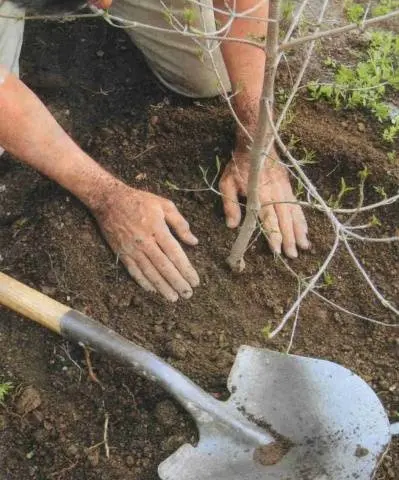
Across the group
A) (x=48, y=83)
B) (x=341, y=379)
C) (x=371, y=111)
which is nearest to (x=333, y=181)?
(x=371, y=111)

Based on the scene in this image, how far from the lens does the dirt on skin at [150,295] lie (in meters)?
1.85

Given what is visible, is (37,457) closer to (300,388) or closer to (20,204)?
(300,388)

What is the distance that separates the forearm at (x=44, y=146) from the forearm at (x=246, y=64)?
47 centimetres

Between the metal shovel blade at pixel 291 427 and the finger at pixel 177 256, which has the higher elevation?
the finger at pixel 177 256

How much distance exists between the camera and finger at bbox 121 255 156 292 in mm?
2084

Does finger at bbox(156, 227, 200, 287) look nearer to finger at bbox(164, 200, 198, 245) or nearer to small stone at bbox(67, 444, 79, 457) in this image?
finger at bbox(164, 200, 198, 245)

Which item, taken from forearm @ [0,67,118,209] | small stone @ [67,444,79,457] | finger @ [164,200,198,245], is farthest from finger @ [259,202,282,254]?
small stone @ [67,444,79,457]

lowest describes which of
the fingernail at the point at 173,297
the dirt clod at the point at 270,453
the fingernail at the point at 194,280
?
the dirt clod at the point at 270,453

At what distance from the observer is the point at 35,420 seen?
189 centimetres

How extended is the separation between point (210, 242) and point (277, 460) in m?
0.70

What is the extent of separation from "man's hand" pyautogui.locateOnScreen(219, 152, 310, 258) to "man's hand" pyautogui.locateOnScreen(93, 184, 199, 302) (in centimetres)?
18

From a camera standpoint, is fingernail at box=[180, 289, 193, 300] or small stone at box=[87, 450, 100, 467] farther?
fingernail at box=[180, 289, 193, 300]

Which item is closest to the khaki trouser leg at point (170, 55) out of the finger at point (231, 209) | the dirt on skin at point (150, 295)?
the dirt on skin at point (150, 295)

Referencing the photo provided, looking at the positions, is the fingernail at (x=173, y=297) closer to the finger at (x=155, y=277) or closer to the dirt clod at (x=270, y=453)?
the finger at (x=155, y=277)
